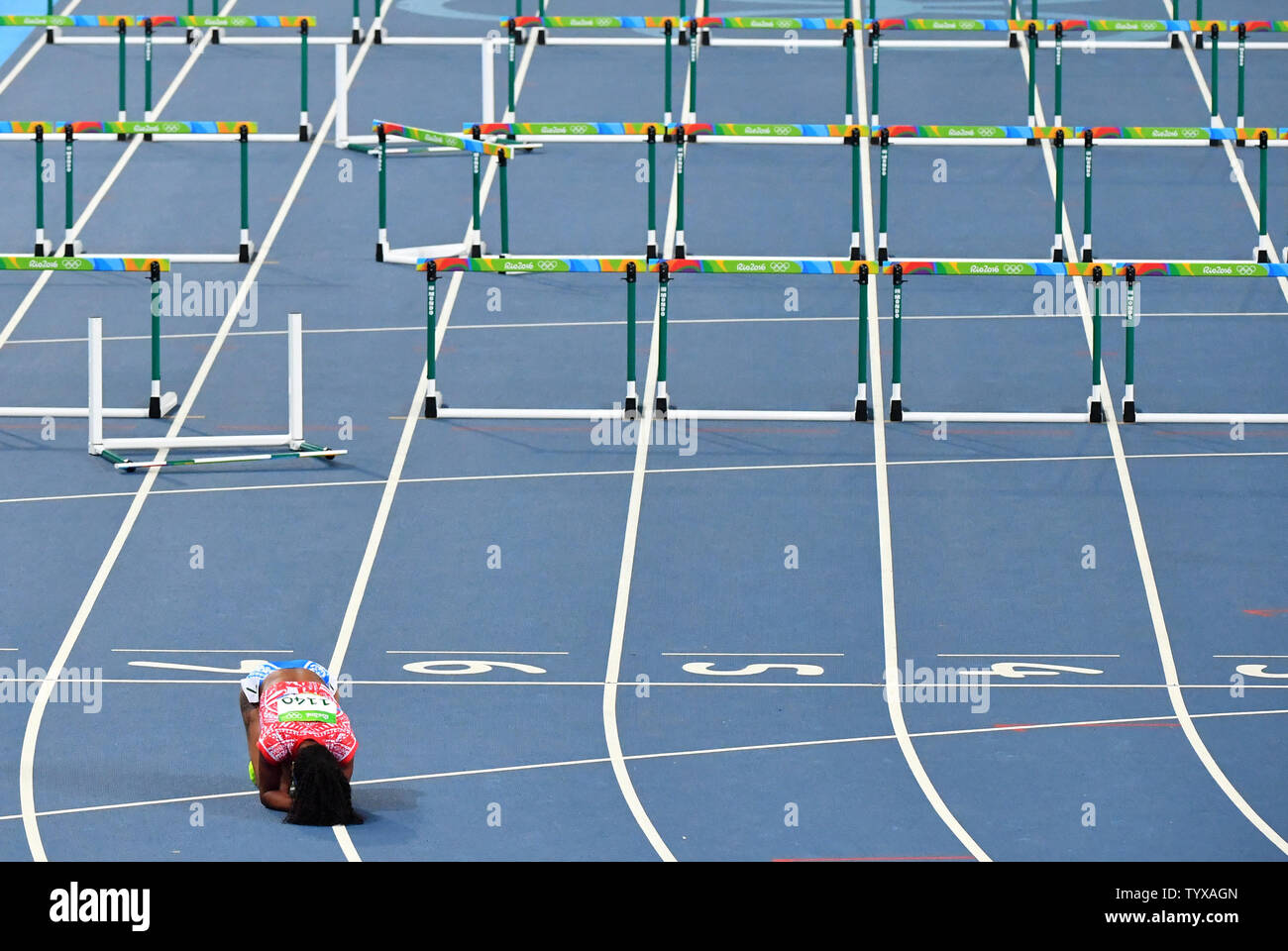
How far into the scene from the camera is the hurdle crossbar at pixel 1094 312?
17.6 m

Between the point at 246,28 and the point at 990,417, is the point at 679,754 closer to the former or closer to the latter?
the point at 990,417

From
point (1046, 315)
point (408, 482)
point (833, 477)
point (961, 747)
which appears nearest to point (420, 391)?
point (408, 482)

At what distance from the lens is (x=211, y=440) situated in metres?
17.0

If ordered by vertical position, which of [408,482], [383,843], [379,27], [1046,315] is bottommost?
[383,843]

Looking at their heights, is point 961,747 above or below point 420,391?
below

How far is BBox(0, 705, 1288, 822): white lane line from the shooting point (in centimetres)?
1184

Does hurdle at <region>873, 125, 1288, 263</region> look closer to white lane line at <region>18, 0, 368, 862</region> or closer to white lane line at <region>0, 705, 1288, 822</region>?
white lane line at <region>18, 0, 368, 862</region>

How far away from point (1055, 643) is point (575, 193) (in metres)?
8.96

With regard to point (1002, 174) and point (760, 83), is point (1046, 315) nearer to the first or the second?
point (1002, 174)

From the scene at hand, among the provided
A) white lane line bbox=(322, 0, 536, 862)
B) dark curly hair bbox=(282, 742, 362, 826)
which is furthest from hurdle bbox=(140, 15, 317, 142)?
dark curly hair bbox=(282, 742, 362, 826)

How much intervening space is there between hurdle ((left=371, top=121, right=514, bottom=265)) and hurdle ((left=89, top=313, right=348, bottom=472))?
11.2ft

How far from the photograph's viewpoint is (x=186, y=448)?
17.2 metres

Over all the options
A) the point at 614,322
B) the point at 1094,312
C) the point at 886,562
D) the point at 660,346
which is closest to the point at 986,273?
the point at 1094,312

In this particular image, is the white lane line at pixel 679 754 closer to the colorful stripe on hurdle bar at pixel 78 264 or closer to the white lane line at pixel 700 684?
the white lane line at pixel 700 684
